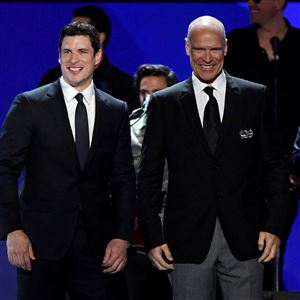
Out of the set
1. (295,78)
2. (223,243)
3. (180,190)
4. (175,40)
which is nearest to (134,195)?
(180,190)

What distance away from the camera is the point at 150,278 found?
3934 mm

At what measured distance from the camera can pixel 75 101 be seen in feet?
10.7

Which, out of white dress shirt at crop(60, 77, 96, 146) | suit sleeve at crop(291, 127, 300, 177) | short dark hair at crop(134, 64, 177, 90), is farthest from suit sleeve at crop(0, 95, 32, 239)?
short dark hair at crop(134, 64, 177, 90)

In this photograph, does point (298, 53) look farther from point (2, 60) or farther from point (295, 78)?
point (2, 60)

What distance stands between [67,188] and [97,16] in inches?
71.4

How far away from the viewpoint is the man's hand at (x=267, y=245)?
10.4ft

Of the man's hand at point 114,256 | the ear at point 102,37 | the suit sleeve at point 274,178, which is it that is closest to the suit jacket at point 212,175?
the suit sleeve at point 274,178

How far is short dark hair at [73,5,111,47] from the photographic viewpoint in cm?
468

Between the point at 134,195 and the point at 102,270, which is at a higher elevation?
the point at 134,195

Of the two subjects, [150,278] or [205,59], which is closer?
[205,59]

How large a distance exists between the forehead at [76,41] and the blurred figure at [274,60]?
131 centimetres

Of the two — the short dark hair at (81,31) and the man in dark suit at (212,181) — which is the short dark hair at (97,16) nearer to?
the short dark hair at (81,31)

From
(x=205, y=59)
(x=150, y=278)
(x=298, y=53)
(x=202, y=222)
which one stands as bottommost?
(x=150, y=278)

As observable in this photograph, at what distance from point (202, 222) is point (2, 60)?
2.40 metres
